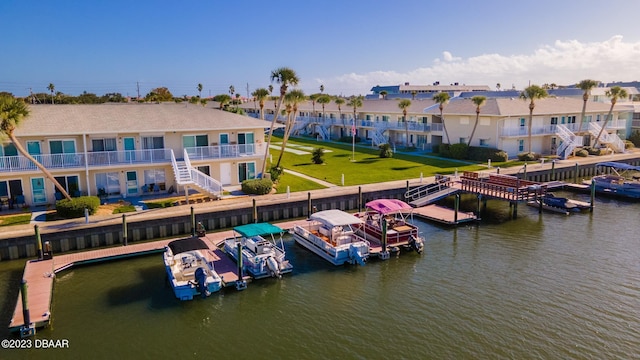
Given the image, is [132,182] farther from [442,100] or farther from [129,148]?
[442,100]

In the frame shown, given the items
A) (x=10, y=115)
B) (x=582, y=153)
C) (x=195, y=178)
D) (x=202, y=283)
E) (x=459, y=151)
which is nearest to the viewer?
(x=202, y=283)

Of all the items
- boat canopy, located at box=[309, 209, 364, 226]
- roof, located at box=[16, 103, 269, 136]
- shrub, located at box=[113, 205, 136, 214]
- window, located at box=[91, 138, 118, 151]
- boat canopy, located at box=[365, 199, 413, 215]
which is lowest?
shrub, located at box=[113, 205, 136, 214]

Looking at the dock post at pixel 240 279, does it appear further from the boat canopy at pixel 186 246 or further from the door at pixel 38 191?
the door at pixel 38 191

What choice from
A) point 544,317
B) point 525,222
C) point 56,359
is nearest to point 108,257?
point 56,359

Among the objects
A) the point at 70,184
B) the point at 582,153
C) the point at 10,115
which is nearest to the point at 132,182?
the point at 70,184

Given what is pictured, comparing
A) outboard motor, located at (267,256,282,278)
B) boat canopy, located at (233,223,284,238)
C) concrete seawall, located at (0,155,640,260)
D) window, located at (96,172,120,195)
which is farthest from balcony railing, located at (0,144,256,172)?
outboard motor, located at (267,256,282,278)

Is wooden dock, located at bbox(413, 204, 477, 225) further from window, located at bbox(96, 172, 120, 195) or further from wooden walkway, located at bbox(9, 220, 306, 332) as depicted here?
window, located at bbox(96, 172, 120, 195)
